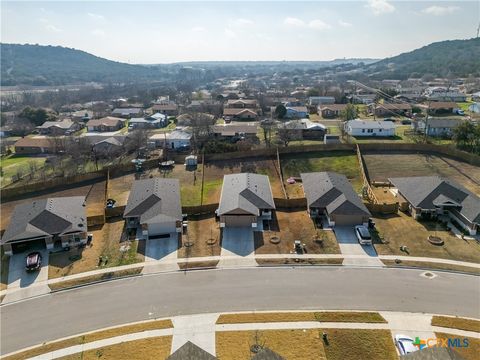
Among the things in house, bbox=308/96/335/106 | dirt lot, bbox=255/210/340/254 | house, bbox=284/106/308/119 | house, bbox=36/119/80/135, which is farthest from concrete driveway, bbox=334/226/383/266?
house, bbox=308/96/335/106

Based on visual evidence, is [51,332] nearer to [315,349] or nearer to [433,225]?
[315,349]

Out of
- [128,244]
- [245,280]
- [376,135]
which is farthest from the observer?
[376,135]

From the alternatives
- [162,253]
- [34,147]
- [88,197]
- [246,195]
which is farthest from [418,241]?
[34,147]

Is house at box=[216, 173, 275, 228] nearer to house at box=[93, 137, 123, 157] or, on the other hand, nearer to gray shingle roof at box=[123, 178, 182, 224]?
gray shingle roof at box=[123, 178, 182, 224]

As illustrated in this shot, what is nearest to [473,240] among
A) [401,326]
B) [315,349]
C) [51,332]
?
[401,326]

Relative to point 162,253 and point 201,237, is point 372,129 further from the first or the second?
point 162,253

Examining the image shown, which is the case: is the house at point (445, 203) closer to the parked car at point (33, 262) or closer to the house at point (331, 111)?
the parked car at point (33, 262)
